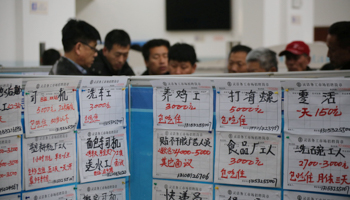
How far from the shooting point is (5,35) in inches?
182

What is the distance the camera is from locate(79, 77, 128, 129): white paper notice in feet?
4.03

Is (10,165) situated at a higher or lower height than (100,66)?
lower

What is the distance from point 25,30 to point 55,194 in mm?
4213

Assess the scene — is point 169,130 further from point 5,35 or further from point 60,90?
point 5,35

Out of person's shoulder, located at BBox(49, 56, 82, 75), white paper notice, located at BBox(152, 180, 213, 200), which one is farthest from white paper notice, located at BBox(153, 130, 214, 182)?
person's shoulder, located at BBox(49, 56, 82, 75)

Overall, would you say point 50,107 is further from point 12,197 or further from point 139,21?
point 139,21

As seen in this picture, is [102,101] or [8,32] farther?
[8,32]

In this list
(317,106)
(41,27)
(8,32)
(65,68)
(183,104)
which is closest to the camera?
(317,106)

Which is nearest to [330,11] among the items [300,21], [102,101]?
[300,21]

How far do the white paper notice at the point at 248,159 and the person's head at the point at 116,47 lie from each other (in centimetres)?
173

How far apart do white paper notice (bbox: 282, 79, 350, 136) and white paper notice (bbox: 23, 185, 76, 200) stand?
2.70 feet

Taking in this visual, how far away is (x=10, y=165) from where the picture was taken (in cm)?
A: 115

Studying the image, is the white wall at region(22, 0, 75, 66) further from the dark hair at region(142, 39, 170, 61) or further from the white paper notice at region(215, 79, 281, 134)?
the white paper notice at region(215, 79, 281, 134)

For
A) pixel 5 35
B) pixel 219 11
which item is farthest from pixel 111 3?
pixel 5 35
